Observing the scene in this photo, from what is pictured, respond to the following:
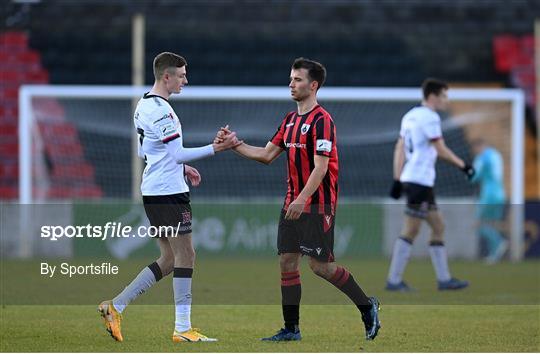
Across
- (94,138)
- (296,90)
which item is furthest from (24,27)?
(296,90)

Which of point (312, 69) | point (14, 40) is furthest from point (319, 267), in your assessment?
point (14, 40)

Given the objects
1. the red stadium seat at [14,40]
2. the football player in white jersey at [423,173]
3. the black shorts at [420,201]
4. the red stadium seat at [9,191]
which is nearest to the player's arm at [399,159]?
the football player in white jersey at [423,173]

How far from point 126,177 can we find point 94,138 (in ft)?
A: 2.67

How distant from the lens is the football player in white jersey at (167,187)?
24.9 ft

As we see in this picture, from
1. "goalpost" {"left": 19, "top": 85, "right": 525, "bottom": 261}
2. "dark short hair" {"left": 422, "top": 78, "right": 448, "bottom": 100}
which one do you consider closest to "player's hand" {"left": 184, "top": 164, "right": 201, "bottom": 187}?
"dark short hair" {"left": 422, "top": 78, "right": 448, "bottom": 100}

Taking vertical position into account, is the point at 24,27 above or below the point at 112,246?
above

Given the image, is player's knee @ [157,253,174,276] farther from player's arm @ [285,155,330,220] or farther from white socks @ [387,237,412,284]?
white socks @ [387,237,412,284]

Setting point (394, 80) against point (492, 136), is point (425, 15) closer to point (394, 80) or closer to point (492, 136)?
point (394, 80)

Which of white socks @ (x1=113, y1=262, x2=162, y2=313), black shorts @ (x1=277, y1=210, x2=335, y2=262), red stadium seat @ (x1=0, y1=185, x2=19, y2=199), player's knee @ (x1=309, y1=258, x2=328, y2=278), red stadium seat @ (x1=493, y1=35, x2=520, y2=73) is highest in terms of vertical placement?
red stadium seat @ (x1=493, y1=35, x2=520, y2=73)

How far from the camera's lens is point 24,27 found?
20266 millimetres

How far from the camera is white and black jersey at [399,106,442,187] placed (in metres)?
11.9

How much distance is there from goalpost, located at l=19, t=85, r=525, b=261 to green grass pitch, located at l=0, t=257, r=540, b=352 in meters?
3.93

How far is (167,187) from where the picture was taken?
7668 millimetres

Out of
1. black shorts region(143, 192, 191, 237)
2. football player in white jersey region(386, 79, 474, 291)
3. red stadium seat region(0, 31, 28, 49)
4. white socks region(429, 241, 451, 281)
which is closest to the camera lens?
black shorts region(143, 192, 191, 237)
